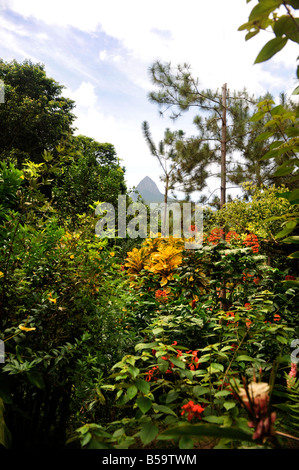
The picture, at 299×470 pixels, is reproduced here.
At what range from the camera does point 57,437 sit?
3.47 feet

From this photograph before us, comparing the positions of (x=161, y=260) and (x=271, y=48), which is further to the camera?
(x=161, y=260)

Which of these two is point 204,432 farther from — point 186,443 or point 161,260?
point 161,260

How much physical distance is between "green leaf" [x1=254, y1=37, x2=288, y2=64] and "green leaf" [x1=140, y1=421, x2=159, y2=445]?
3.22 ft

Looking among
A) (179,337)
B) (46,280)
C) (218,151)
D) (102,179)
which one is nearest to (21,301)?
(46,280)

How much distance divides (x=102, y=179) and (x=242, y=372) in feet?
20.7

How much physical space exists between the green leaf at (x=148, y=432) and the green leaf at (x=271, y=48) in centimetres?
98

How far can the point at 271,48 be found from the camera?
0.58m

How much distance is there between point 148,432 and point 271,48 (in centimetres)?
103

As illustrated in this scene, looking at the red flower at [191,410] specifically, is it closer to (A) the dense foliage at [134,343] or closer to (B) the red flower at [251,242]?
(A) the dense foliage at [134,343]

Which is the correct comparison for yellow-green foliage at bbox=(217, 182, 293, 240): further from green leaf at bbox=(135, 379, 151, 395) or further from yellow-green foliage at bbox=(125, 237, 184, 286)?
green leaf at bbox=(135, 379, 151, 395)

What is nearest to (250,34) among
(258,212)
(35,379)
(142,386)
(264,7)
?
(264,7)

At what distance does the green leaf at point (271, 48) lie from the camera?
572mm

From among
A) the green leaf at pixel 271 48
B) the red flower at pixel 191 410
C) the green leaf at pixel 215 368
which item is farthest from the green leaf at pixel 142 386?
the green leaf at pixel 271 48

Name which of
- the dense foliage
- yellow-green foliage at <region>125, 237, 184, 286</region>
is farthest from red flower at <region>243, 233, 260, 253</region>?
yellow-green foliage at <region>125, 237, 184, 286</region>
